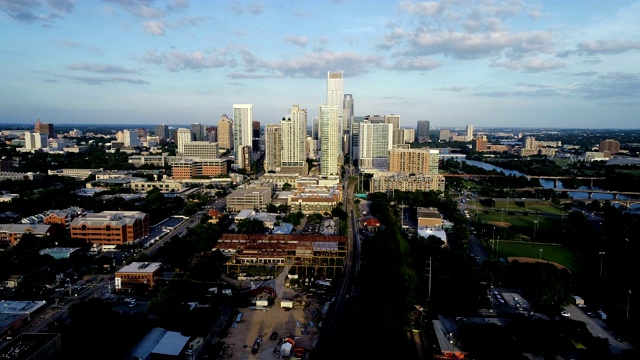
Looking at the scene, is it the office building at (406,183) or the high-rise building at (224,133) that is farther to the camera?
the high-rise building at (224,133)

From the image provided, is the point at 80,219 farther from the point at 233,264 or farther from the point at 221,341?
the point at 221,341

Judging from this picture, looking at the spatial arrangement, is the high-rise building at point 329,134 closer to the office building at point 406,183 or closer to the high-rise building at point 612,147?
the office building at point 406,183

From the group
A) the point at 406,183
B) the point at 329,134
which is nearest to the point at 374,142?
the point at 329,134

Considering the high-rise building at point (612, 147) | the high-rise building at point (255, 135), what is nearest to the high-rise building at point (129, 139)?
the high-rise building at point (255, 135)

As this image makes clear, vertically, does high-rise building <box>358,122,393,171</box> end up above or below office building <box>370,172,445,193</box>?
above

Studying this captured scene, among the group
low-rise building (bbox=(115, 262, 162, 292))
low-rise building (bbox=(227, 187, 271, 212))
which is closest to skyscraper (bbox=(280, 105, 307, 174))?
low-rise building (bbox=(227, 187, 271, 212))

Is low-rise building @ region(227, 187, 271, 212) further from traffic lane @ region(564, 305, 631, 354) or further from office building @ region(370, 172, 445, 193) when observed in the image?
traffic lane @ region(564, 305, 631, 354)
